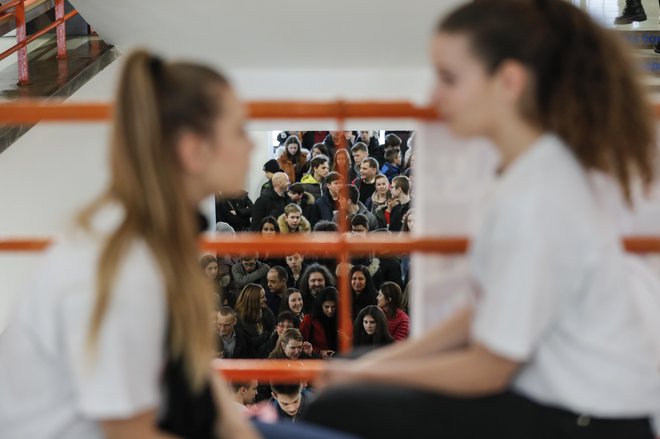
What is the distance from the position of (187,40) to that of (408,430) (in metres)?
5.46

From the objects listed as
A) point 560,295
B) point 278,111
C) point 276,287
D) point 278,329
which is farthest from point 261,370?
point 276,287

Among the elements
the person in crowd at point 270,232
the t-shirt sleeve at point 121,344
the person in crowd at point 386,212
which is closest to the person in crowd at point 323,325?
the person in crowd at point 270,232

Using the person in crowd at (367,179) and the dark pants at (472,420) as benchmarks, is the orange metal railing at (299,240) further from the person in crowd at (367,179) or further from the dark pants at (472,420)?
the person in crowd at (367,179)

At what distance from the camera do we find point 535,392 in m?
1.46

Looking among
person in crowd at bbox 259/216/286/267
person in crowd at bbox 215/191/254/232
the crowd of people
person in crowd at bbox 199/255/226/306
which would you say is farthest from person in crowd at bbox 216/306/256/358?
person in crowd at bbox 215/191/254/232

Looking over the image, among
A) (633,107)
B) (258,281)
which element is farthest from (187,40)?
(633,107)

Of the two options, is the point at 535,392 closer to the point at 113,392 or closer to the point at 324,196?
the point at 113,392

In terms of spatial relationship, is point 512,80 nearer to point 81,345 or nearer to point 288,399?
point 81,345

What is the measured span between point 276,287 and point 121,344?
4.13 m

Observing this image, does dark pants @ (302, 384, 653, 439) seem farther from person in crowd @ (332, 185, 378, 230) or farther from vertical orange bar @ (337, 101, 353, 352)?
person in crowd @ (332, 185, 378, 230)

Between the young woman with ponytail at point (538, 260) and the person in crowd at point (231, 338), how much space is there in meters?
3.26

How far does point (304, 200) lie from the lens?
242 inches

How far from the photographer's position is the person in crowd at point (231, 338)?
4730 mm

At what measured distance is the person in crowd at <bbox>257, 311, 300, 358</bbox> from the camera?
464 centimetres
